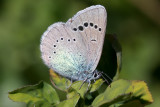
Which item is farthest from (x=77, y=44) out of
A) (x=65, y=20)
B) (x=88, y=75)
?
(x=65, y=20)

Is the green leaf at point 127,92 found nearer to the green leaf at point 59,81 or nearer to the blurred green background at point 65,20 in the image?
the green leaf at point 59,81

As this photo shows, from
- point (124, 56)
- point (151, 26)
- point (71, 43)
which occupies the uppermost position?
point (71, 43)

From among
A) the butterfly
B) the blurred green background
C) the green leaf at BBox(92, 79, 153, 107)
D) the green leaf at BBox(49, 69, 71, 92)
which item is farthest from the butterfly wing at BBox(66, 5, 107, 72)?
the blurred green background

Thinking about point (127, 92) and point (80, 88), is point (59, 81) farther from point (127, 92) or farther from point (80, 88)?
point (127, 92)

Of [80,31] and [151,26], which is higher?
[80,31]

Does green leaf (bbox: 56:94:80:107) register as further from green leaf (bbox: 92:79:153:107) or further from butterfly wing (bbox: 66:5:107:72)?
butterfly wing (bbox: 66:5:107:72)

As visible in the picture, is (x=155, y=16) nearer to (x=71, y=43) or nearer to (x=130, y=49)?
(x=130, y=49)

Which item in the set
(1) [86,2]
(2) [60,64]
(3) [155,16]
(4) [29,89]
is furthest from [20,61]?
(4) [29,89]
